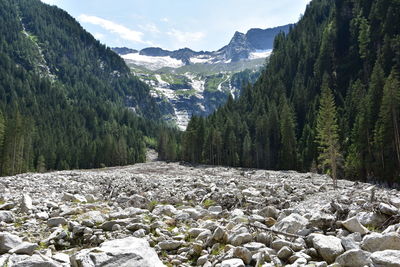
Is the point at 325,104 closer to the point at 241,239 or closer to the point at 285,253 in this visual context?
the point at 241,239

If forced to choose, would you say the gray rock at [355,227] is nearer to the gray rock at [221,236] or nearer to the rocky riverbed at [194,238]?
the rocky riverbed at [194,238]

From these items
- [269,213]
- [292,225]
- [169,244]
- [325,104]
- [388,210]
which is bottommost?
[269,213]

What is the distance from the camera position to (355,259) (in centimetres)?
636

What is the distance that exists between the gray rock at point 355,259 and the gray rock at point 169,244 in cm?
427

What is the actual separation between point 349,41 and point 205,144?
60211mm

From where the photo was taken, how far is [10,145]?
217 ft

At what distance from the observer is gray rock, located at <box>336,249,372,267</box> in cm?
627

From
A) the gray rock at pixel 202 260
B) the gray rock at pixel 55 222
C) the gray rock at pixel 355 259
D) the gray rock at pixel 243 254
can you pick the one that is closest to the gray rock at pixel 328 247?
the gray rock at pixel 355 259

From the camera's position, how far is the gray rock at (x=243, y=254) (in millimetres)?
7193

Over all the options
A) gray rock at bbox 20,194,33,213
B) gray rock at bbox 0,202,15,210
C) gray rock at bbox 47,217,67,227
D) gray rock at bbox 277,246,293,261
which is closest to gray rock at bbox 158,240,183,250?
gray rock at bbox 277,246,293,261

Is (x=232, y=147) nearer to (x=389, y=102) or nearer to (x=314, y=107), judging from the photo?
(x=314, y=107)

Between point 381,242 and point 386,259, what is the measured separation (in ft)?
3.78

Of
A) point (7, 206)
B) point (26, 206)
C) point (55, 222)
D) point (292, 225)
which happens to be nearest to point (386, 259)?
point (292, 225)

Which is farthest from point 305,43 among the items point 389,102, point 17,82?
point 17,82
